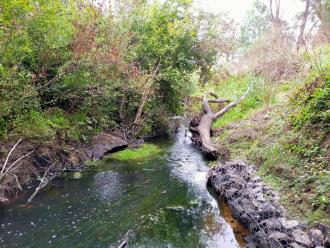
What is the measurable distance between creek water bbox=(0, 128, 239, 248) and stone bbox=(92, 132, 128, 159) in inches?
49.7

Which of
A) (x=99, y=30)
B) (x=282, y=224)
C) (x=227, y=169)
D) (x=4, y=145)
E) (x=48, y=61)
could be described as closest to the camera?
(x=282, y=224)

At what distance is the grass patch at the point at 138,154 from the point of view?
1088 centimetres

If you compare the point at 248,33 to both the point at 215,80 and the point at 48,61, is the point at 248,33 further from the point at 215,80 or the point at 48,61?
the point at 48,61

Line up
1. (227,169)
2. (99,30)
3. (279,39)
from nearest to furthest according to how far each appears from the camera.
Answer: (227,169)
(99,30)
(279,39)

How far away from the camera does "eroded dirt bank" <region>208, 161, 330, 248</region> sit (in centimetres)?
470

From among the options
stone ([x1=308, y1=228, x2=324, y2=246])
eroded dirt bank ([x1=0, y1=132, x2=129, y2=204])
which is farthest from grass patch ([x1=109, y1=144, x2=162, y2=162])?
stone ([x1=308, y1=228, x2=324, y2=246])

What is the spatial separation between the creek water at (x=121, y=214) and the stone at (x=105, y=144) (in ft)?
4.14

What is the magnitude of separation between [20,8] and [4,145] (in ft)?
11.5

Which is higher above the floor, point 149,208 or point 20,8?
point 20,8

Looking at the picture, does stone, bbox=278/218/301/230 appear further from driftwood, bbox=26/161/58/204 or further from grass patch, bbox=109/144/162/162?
grass patch, bbox=109/144/162/162

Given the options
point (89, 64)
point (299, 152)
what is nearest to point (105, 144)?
point (89, 64)

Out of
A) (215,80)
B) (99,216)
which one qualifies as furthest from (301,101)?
(215,80)

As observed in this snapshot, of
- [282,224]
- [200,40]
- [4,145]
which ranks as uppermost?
[200,40]

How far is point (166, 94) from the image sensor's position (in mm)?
15406
